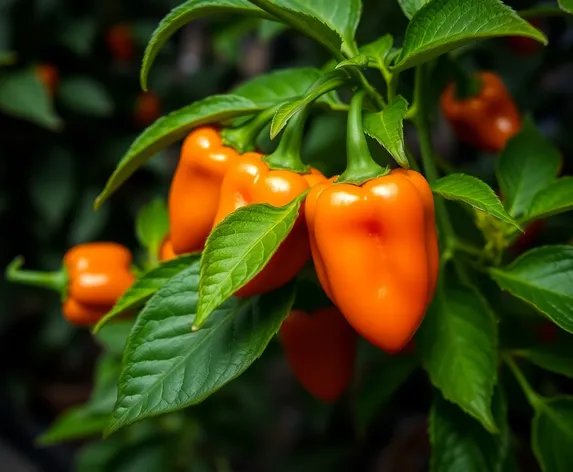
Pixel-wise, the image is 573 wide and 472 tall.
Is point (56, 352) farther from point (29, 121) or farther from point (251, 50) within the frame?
point (251, 50)

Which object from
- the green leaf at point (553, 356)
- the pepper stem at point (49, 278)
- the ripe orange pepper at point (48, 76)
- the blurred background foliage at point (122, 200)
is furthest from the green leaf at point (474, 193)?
the ripe orange pepper at point (48, 76)

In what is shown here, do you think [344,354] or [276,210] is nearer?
[276,210]

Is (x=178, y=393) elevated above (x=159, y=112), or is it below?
above

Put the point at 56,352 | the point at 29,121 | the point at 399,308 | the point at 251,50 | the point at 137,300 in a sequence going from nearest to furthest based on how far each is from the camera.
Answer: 1. the point at 399,308
2. the point at 137,300
3. the point at 29,121
4. the point at 56,352
5. the point at 251,50

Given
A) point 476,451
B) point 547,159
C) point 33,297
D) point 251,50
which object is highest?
point 547,159

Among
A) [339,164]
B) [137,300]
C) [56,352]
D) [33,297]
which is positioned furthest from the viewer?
[56,352]

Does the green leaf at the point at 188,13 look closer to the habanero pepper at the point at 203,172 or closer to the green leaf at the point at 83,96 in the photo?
the habanero pepper at the point at 203,172

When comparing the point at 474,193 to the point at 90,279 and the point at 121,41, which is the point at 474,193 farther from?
the point at 121,41

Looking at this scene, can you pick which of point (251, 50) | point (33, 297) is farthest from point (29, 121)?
point (251, 50)
